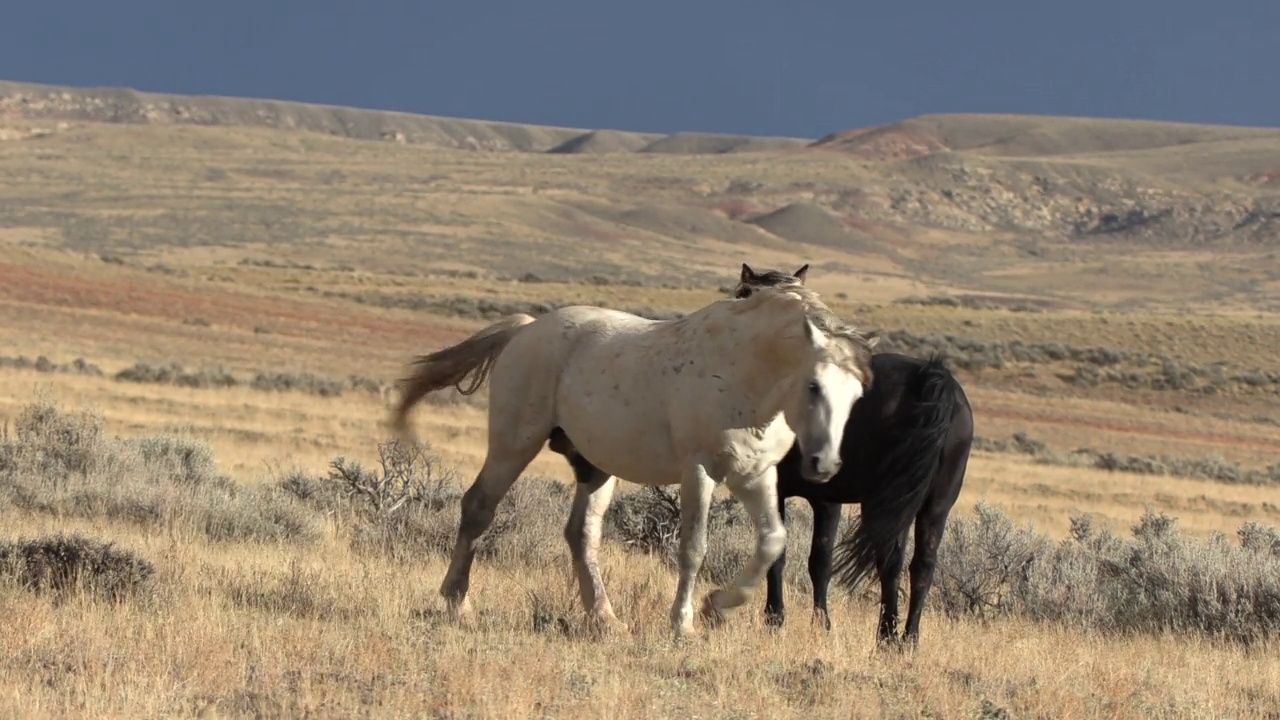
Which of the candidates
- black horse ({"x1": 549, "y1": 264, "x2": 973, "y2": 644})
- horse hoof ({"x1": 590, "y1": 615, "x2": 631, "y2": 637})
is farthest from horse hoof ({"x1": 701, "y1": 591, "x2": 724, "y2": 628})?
black horse ({"x1": 549, "y1": 264, "x2": 973, "y2": 644})

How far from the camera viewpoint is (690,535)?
712 cm

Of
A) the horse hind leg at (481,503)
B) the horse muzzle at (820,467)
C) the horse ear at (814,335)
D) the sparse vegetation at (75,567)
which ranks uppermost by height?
the horse ear at (814,335)

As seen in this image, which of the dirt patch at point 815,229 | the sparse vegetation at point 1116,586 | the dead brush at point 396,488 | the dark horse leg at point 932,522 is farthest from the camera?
the dirt patch at point 815,229

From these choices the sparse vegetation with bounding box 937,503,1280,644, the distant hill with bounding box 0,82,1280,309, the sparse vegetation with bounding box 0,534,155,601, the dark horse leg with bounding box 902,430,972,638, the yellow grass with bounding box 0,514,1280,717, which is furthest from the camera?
the distant hill with bounding box 0,82,1280,309

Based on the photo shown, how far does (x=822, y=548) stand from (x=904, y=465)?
918mm

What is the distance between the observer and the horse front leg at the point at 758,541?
690 centimetres

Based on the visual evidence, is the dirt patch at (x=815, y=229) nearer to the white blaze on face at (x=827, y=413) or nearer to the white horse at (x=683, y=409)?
the white horse at (x=683, y=409)

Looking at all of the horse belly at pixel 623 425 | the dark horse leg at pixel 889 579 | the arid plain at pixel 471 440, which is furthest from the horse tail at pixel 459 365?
the dark horse leg at pixel 889 579

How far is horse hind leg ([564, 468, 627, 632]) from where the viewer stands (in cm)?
779

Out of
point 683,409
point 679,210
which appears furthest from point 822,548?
point 679,210

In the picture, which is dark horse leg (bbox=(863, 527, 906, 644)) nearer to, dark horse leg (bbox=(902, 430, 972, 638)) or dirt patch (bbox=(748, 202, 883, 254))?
dark horse leg (bbox=(902, 430, 972, 638))

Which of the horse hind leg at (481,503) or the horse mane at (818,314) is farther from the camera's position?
the horse hind leg at (481,503)

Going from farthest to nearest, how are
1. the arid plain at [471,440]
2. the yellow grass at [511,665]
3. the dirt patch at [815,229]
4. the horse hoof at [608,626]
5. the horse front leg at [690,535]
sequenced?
the dirt patch at [815,229]
the horse hoof at [608,626]
the horse front leg at [690,535]
the arid plain at [471,440]
the yellow grass at [511,665]

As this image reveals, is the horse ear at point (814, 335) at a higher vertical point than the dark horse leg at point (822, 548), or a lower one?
higher
